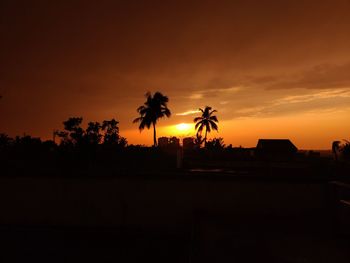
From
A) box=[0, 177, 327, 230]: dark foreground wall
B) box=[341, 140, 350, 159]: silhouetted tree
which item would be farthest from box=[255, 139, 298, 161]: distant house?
box=[0, 177, 327, 230]: dark foreground wall

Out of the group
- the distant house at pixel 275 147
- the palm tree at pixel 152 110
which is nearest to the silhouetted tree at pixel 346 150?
the distant house at pixel 275 147

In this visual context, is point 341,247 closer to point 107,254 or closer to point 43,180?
point 107,254

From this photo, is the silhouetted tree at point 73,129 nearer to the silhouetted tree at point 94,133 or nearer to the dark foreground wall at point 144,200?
the silhouetted tree at point 94,133

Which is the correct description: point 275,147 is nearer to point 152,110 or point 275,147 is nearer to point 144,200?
point 152,110

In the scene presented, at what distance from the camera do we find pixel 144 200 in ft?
31.8

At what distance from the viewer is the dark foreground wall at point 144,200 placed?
30.7 ft

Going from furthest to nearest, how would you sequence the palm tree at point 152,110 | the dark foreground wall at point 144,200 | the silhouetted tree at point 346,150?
the palm tree at point 152,110
the silhouetted tree at point 346,150
the dark foreground wall at point 144,200

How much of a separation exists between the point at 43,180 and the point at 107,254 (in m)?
3.53

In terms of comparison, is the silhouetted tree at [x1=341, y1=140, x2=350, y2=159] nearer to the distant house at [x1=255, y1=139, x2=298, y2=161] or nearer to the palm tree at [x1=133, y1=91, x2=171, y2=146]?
the distant house at [x1=255, y1=139, x2=298, y2=161]

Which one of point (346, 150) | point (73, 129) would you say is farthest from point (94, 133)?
point (346, 150)

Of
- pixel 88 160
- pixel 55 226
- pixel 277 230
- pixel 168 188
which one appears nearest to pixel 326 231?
pixel 277 230

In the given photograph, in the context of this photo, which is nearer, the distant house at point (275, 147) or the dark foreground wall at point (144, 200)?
the dark foreground wall at point (144, 200)

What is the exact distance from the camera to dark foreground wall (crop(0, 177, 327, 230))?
9.36 meters

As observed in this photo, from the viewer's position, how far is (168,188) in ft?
31.6
